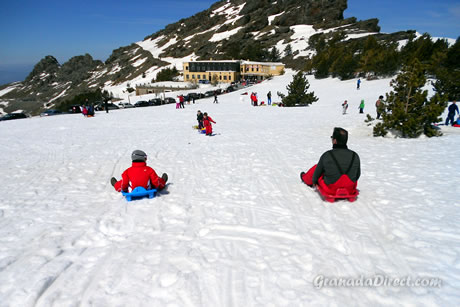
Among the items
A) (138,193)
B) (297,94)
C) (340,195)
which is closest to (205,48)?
(297,94)

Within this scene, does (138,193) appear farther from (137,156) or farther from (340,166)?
(340,166)

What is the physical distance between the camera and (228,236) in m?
4.34

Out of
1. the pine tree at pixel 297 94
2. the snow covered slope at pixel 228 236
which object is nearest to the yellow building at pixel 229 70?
the pine tree at pixel 297 94

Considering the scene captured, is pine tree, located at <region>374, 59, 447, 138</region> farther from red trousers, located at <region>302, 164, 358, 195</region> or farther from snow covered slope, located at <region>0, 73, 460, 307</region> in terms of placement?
red trousers, located at <region>302, 164, 358, 195</region>

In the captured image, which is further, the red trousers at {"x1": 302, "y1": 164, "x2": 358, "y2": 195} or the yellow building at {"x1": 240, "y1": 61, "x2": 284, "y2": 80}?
the yellow building at {"x1": 240, "y1": 61, "x2": 284, "y2": 80}

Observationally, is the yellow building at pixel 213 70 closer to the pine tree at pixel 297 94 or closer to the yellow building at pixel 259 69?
the yellow building at pixel 259 69

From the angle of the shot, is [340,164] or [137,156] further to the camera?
[137,156]

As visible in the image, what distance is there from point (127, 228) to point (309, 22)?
159006mm

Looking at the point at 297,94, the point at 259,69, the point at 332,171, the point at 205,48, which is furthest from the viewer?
the point at 205,48

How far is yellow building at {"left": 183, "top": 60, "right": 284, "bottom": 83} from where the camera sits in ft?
313

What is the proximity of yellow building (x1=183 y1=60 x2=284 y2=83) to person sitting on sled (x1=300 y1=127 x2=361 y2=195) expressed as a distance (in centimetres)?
9363

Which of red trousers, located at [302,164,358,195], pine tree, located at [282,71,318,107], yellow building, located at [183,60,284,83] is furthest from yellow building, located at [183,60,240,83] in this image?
red trousers, located at [302,164,358,195]

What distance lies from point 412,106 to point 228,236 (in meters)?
11.6

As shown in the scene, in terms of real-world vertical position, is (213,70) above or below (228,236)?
above
